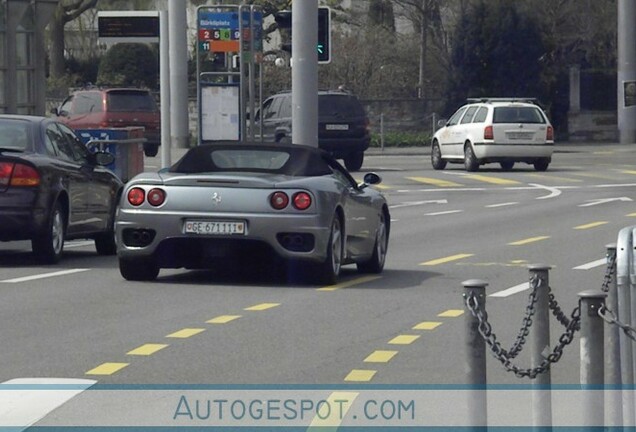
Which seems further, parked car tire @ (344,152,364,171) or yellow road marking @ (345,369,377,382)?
parked car tire @ (344,152,364,171)

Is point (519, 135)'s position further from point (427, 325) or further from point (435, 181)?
point (427, 325)

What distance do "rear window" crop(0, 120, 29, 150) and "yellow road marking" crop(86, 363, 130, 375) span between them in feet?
23.6

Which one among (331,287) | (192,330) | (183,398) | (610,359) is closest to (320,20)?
(331,287)

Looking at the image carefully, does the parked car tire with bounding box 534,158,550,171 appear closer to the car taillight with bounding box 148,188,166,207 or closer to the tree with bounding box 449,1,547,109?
the tree with bounding box 449,1,547,109

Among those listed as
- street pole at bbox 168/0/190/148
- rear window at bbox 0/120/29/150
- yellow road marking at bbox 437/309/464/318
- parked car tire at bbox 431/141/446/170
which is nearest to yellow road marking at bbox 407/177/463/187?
parked car tire at bbox 431/141/446/170

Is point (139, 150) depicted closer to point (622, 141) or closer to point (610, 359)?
point (610, 359)

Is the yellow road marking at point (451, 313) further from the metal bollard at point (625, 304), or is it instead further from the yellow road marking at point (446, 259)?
the metal bollard at point (625, 304)

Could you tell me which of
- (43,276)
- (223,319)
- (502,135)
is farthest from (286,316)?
(502,135)

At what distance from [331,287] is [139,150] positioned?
47.0 ft

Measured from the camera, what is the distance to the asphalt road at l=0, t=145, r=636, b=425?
9828 mm

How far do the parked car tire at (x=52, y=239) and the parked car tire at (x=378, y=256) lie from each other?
117 inches

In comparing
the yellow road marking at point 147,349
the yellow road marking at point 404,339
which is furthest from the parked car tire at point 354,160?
the yellow road marking at point 147,349

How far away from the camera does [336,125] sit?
39.6 meters

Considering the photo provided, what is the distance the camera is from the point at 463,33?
185ft
